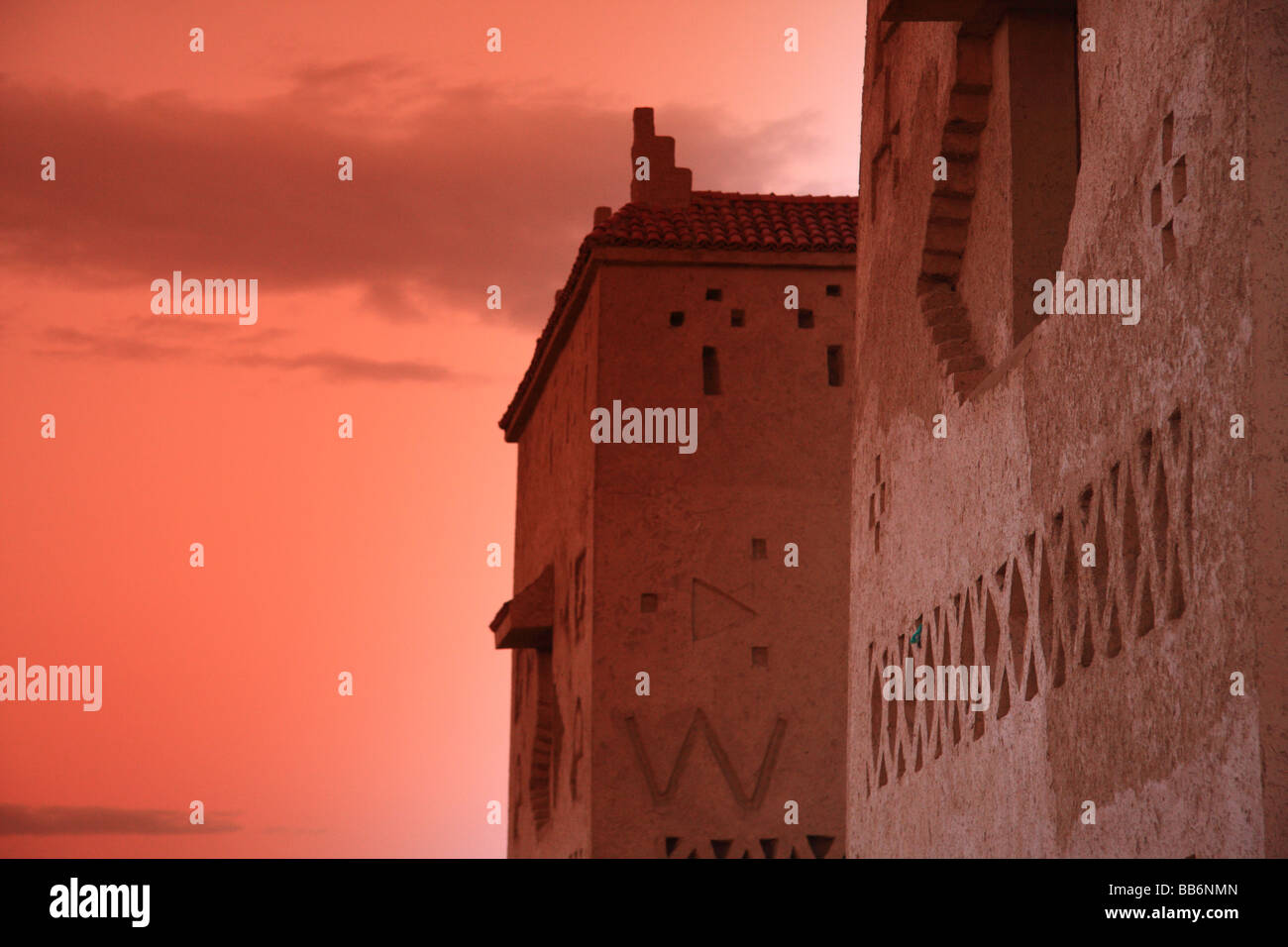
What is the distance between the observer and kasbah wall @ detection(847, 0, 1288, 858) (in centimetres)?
732

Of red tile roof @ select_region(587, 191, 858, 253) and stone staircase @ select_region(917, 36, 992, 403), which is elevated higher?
red tile roof @ select_region(587, 191, 858, 253)

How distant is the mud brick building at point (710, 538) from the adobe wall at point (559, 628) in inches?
3.9

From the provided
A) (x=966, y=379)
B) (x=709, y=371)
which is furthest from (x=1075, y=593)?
(x=709, y=371)

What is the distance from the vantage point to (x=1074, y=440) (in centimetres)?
930

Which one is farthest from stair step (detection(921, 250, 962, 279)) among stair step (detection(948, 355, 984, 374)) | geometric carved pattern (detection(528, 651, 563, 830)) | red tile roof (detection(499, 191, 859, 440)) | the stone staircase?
geometric carved pattern (detection(528, 651, 563, 830))

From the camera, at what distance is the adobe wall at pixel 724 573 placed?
21.4 meters

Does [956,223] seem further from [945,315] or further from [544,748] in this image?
[544,748]

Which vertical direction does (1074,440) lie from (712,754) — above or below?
above

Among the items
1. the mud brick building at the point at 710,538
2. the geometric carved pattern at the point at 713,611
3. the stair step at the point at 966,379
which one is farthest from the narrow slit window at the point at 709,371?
the stair step at the point at 966,379

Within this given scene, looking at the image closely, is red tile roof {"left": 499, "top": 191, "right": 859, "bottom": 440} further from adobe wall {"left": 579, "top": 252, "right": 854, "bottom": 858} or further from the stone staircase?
the stone staircase

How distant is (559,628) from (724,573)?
3.41 meters

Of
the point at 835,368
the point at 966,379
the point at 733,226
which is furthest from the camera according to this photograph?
the point at 733,226

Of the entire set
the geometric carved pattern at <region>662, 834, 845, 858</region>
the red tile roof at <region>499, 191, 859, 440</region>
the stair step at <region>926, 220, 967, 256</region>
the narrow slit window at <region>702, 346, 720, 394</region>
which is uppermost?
the red tile roof at <region>499, 191, 859, 440</region>

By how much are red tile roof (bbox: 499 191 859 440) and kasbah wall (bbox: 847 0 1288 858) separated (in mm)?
7551
